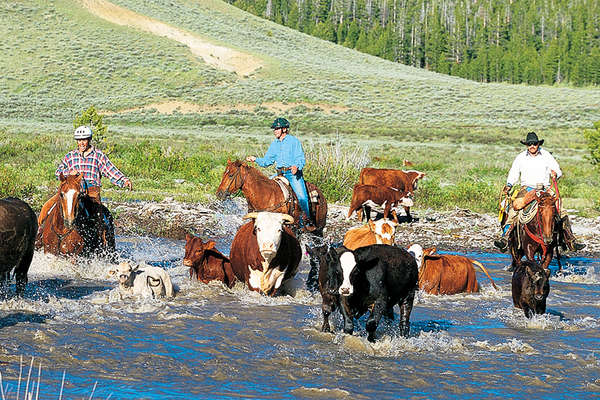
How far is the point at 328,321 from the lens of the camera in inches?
390

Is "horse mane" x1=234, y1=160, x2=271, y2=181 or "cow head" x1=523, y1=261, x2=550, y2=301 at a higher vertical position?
"horse mane" x1=234, y1=160, x2=271, y2=181

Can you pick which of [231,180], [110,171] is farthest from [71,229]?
[231,180]

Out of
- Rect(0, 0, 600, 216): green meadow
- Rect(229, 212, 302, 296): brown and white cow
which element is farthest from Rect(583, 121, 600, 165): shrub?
Rect(229, 212, 302, 296): brown and white cow

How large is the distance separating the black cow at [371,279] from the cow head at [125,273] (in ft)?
11.1

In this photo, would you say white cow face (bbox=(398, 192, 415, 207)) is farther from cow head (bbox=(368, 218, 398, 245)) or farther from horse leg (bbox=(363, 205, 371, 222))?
cow head (bbox=(368, 218, 398, 245))

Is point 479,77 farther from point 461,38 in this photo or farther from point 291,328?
point 291,328

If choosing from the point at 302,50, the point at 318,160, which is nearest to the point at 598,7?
the point at 302,50

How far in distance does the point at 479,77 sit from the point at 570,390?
13114 centimetres

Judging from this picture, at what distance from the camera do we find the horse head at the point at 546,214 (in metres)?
14.6

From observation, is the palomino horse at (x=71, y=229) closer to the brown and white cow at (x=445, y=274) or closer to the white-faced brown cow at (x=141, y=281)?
the white-faced brown cow at (x=141, y=281)

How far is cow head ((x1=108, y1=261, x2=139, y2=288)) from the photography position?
11375 millimetres

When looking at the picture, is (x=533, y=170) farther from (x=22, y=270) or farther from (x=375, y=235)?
(x=22, y=270)

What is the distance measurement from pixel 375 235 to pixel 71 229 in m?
4.52

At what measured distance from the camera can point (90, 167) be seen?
13.5 metres
